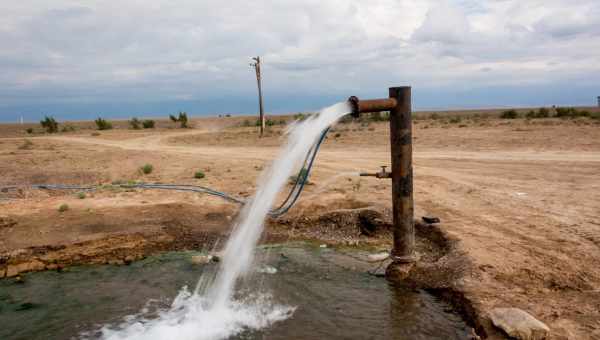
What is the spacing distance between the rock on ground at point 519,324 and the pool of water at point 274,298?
0.42m

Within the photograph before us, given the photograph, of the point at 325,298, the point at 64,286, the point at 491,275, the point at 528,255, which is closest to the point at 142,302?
the point at 64,286

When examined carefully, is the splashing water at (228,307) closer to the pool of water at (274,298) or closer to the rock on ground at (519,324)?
the pool of water at (274,298)

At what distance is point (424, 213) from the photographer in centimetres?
794

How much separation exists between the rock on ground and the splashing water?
2.27 metres

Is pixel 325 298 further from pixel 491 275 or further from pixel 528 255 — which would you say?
pixel 528 255

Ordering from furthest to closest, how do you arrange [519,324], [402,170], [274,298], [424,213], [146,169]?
[146,169], [424,213], [274,298], [402,170], [519,324]

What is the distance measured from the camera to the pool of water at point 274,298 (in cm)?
494

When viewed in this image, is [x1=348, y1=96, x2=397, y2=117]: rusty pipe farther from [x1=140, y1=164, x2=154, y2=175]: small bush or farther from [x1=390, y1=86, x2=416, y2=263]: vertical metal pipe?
[x1=140, y1=164, x2=154, y2=175]: small bush

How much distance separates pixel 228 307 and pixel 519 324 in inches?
130

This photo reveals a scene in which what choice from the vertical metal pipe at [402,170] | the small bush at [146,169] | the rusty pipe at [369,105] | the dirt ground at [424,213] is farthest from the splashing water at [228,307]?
the small bush at [146,169]

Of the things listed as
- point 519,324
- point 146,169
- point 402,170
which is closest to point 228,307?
point 402,170

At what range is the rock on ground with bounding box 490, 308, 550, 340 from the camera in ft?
13.3

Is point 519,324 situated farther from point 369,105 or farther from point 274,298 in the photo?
point 274,298

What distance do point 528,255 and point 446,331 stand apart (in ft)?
6.11
